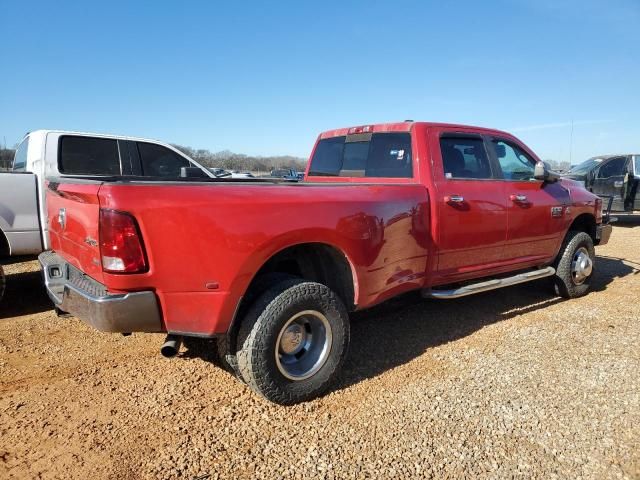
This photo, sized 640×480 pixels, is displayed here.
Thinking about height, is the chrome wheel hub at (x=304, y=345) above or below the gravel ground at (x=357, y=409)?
above

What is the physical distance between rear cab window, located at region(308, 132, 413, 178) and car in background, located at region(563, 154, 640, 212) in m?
10.4

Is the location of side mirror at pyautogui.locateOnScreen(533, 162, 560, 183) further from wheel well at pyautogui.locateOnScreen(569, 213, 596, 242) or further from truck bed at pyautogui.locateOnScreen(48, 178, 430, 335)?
truck bed at pyautogui.locateOnScreen(48, 178, 430, 335)

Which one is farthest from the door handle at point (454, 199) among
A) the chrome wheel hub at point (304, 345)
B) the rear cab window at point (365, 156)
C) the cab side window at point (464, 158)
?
the chrome wheel hub at point (304, 345)

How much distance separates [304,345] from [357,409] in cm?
55

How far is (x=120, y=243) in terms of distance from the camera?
2367mm

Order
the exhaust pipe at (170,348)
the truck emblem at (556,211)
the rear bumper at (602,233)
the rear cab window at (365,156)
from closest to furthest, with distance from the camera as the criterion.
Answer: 1. the exhaust pipe at (170,348)
2. the rear cab window at (365,156)
3. the truck emblem at (556,211)
4. the rear bumper at (602,233)

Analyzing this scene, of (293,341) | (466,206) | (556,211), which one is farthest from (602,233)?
(293,341)

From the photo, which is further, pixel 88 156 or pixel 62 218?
pixel 88 156

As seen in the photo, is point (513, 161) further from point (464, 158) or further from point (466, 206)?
point (466, 206)

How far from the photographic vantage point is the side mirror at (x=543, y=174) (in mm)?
4625

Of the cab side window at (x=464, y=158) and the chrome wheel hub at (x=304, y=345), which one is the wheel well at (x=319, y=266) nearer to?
the chrome wheel hub at (x=304, y=345)

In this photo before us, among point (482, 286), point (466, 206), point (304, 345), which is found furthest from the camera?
point (482, 286)

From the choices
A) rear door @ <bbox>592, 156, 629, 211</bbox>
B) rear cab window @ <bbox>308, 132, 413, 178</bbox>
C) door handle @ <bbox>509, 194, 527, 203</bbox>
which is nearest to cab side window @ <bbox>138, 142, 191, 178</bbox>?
rear cab window @ <bbox>308, 132, 413, 178</bbox>

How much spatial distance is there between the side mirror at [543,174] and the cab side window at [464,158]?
1.84 ft
